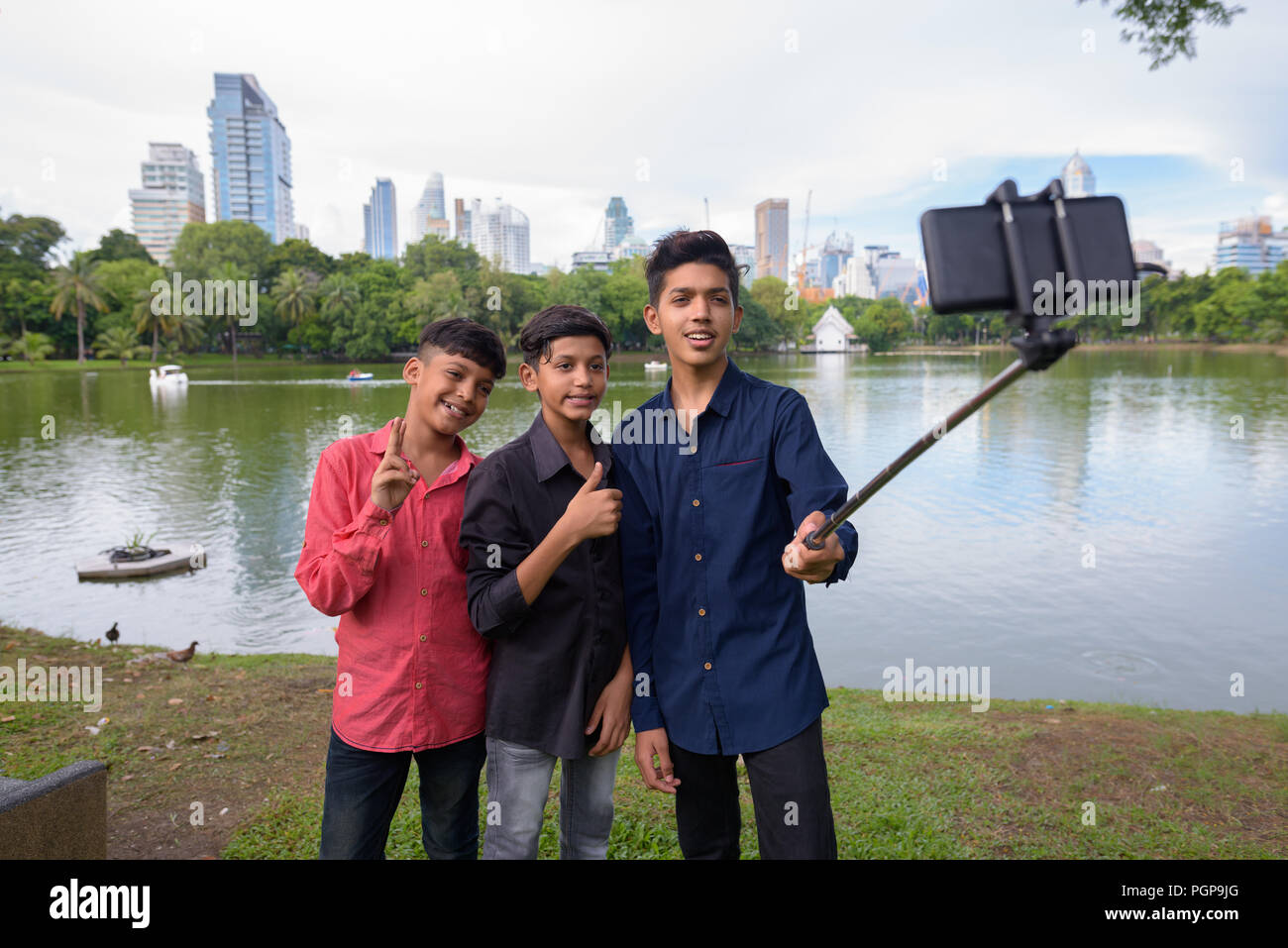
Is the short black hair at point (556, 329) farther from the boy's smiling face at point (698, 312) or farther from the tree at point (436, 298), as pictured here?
the tree at point (436, 298)

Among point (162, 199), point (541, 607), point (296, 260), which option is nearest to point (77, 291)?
point (296, 260)

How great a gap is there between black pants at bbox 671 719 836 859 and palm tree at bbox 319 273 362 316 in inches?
2675

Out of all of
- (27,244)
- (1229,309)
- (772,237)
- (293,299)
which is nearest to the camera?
(27,244)

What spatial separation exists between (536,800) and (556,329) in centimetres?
140

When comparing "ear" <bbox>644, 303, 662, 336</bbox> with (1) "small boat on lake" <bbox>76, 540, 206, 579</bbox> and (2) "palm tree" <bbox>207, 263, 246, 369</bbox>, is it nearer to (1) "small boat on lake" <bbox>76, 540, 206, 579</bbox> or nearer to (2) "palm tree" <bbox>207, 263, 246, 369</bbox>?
(1) "small boat on lake" <bbox>76, 540, 206, 579</bbox>

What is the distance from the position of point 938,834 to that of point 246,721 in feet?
14.4

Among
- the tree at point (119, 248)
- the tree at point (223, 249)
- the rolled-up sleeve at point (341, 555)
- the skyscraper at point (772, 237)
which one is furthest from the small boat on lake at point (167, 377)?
the skyscraper at point (772, 237)

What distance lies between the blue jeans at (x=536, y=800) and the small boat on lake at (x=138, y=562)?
11451 millimetres

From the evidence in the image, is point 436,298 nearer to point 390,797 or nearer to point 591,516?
point 390,797

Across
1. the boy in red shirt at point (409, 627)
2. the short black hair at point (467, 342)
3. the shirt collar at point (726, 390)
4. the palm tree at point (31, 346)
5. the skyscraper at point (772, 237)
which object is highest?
the skyscraper at point (772, 237)

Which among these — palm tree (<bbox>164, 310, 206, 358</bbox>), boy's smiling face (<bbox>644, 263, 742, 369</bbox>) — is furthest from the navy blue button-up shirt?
palm tree (<bbox>164, 310, 206, 358</bbox>)

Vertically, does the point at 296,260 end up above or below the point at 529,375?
above

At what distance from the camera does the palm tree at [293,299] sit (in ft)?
213

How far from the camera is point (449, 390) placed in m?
2.75
